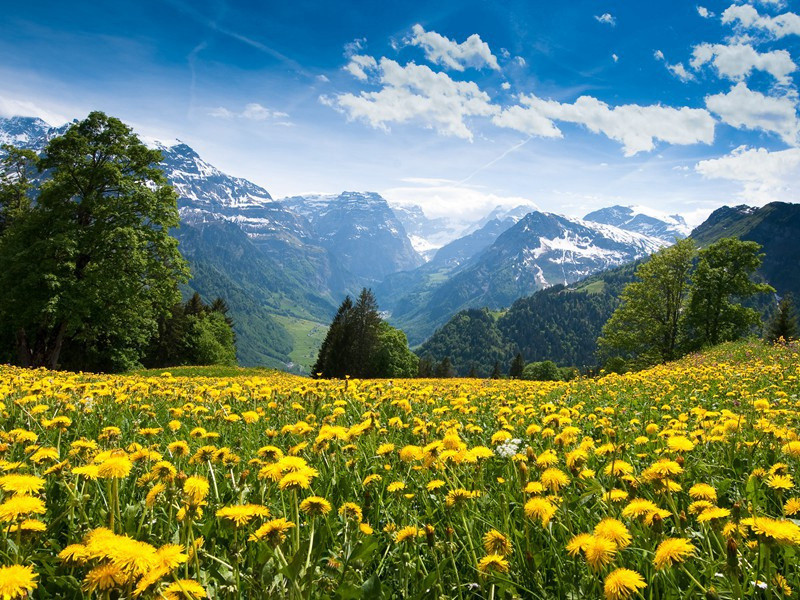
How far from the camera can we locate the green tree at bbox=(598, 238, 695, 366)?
39.2 meters

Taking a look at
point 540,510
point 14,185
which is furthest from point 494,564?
point 14,185

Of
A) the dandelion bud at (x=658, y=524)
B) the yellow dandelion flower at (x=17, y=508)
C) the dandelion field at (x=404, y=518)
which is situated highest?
the yellow dandelion flower at (x=17, y=508)

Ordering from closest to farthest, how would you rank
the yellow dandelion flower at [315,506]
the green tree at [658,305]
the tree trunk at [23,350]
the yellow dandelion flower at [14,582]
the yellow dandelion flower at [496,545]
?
the yellow dandelion flower at [14,582] < the yellow dandelion flower at [496,545] < the yellow dandelion flower at [315,506] < the tree trunk at [23,350] < the green tree at [658,305]

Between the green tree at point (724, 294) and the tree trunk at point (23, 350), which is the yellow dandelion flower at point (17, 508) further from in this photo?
the green tree at point (724, 294)

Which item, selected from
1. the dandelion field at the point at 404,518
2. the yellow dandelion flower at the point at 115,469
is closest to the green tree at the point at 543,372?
the dandelion field at the point at 404,518

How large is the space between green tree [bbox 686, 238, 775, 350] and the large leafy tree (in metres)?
41.1

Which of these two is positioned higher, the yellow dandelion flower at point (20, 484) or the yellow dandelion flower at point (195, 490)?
the yellow dandelion flower at point (20, 484)

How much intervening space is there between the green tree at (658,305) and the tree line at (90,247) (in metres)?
37.6

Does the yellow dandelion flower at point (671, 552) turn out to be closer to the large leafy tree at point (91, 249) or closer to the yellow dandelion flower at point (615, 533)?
the yellow dandelion flower at point (615, 533)

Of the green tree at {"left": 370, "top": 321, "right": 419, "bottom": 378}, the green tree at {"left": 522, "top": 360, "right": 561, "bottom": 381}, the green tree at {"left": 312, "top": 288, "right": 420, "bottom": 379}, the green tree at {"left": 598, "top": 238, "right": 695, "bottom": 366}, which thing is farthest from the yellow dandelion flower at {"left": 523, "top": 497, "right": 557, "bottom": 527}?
the green tree at {"left": 522, "top": 360, "right": 561, "bottom": 381}

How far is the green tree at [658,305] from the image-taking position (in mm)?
39219

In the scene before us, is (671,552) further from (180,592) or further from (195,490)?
(195,490)

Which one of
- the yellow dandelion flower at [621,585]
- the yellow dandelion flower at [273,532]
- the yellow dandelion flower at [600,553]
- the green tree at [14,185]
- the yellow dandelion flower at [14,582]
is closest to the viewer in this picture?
the yellow dandelion flower at [14,582]

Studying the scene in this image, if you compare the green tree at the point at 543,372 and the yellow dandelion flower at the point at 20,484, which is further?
the green tree at the point at 543,372
